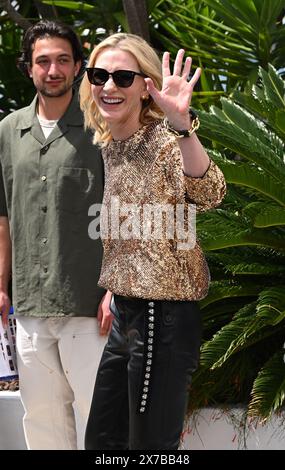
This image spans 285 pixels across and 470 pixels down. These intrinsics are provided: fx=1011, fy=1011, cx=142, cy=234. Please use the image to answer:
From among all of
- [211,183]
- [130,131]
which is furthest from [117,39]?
[211,183]

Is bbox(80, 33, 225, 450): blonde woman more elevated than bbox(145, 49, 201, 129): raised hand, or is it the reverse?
bbox(145, 49, 201, 129): raised hand

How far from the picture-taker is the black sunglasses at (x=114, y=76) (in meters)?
3.18

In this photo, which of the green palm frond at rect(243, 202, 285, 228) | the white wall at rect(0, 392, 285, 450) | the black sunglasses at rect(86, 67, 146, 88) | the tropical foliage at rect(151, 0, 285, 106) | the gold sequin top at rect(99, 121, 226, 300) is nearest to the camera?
the gold sequin top at rect(99, 121, 226, 300)

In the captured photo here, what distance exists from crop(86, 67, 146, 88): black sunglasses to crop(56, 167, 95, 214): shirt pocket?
1.96 feet

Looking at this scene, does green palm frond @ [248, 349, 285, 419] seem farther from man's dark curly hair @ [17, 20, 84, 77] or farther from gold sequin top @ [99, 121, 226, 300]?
man's dark curly hair @ [17, 20, 84, 77]

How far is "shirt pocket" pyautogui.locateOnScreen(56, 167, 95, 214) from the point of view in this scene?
148 inches

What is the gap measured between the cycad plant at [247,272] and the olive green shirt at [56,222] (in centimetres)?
86

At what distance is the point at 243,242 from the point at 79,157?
3.72 feet

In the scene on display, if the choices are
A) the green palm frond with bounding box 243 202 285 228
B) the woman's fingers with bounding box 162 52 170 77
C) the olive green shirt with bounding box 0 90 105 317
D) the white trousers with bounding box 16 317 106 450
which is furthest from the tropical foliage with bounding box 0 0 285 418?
the woman's fingers with bounding box 162 52 170 77

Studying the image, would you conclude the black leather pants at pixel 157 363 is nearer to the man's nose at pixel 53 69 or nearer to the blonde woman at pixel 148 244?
the blonde woman at pixel 148 244

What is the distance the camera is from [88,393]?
12.3ft

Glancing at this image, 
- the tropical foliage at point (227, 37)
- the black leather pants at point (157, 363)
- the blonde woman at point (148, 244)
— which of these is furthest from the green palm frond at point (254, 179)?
the tropical foliage at point (227, 37)
